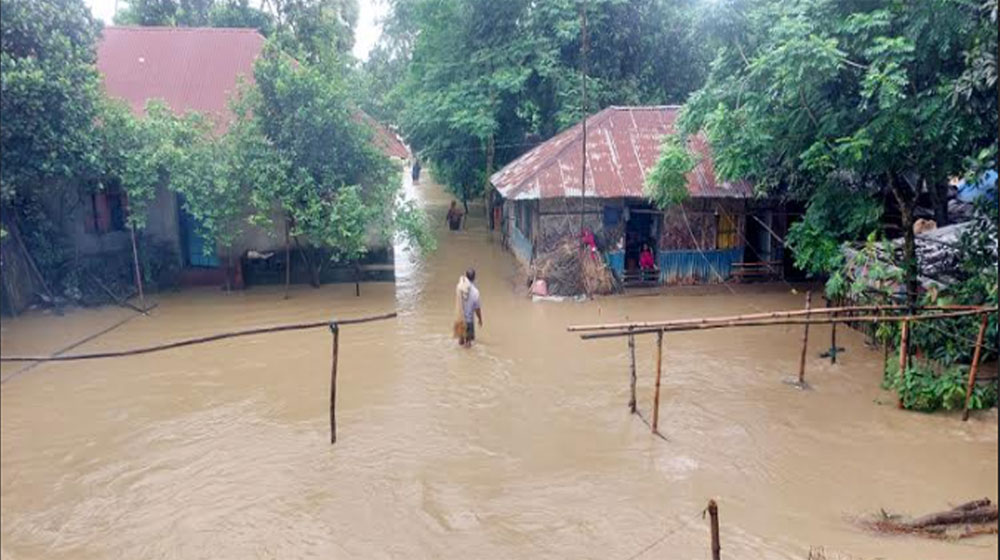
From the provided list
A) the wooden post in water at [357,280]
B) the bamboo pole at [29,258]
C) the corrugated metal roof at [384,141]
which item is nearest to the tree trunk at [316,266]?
the wooden post in water at [357,280]

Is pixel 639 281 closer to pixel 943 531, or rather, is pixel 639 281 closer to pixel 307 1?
pixel 943 531

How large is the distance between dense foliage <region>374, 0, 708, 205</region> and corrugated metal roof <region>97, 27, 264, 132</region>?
4.43 meters

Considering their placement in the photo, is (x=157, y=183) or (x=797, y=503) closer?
(x=797, y=503)

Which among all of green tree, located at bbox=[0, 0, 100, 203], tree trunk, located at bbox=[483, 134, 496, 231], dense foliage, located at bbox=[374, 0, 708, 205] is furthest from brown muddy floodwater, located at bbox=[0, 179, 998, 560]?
tree trunk, located at bbox=[483, 134, 496, 231]

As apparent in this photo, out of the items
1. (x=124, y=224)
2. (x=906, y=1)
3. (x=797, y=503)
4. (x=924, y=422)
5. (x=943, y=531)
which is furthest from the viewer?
(x=124, y=224)

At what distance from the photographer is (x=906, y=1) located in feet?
37.4

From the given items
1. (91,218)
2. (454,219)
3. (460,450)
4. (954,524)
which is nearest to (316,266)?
(91,218)

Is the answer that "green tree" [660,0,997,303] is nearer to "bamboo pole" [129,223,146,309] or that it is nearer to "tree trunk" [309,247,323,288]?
"tree trunk" [309,247,323,288]

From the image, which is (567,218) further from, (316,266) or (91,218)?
(91,218)

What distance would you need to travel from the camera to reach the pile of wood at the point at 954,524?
750 cm

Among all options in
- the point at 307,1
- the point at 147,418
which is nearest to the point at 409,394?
the point at 147,418

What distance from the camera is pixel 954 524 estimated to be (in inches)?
299

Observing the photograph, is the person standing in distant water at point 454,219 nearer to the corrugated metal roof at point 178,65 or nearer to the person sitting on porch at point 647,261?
the corrugated metal roof at point 178,65

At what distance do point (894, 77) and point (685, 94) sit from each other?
44.1 ft
